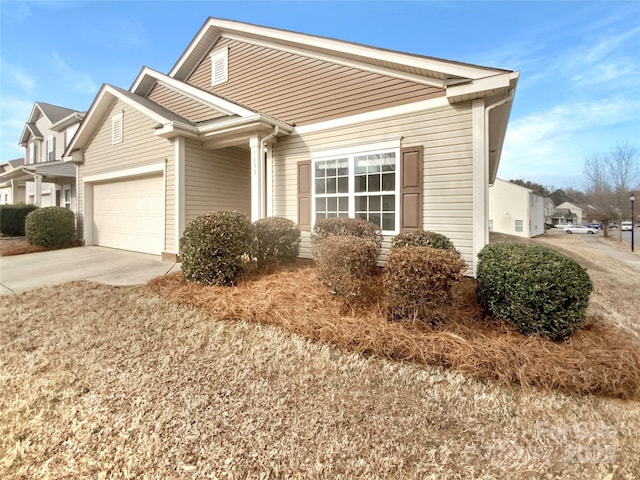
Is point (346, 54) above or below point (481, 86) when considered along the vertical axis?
above

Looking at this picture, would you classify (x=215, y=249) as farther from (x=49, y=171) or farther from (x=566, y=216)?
(x=566, y=216)

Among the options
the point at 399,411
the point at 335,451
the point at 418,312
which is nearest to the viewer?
the point at 335,451

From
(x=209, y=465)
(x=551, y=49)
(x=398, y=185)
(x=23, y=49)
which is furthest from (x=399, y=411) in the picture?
(x=23, y=49)

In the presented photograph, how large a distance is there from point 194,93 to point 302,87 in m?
3.51

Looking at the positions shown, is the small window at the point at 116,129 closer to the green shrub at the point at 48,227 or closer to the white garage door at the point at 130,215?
the white garage door at the point at 130,215

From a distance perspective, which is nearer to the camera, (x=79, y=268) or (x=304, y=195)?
(x=79, y=268)

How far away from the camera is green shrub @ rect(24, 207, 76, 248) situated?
409 inches

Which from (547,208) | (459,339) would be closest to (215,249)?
(459,339)

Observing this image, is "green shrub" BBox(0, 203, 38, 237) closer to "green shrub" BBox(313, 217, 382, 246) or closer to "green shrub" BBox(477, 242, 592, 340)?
"green shrub" BBox(313, 217, 382, 246)

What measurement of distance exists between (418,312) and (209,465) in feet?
8.73

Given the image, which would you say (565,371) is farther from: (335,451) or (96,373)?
(96,373)

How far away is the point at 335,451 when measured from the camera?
2084mm

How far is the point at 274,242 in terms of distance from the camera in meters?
6.22

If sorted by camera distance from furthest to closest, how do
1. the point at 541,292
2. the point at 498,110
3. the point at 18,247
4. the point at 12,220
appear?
1. the point at 12,220
2. the point at 18,247
3. the point at 498,110
4. the point at 541,292
